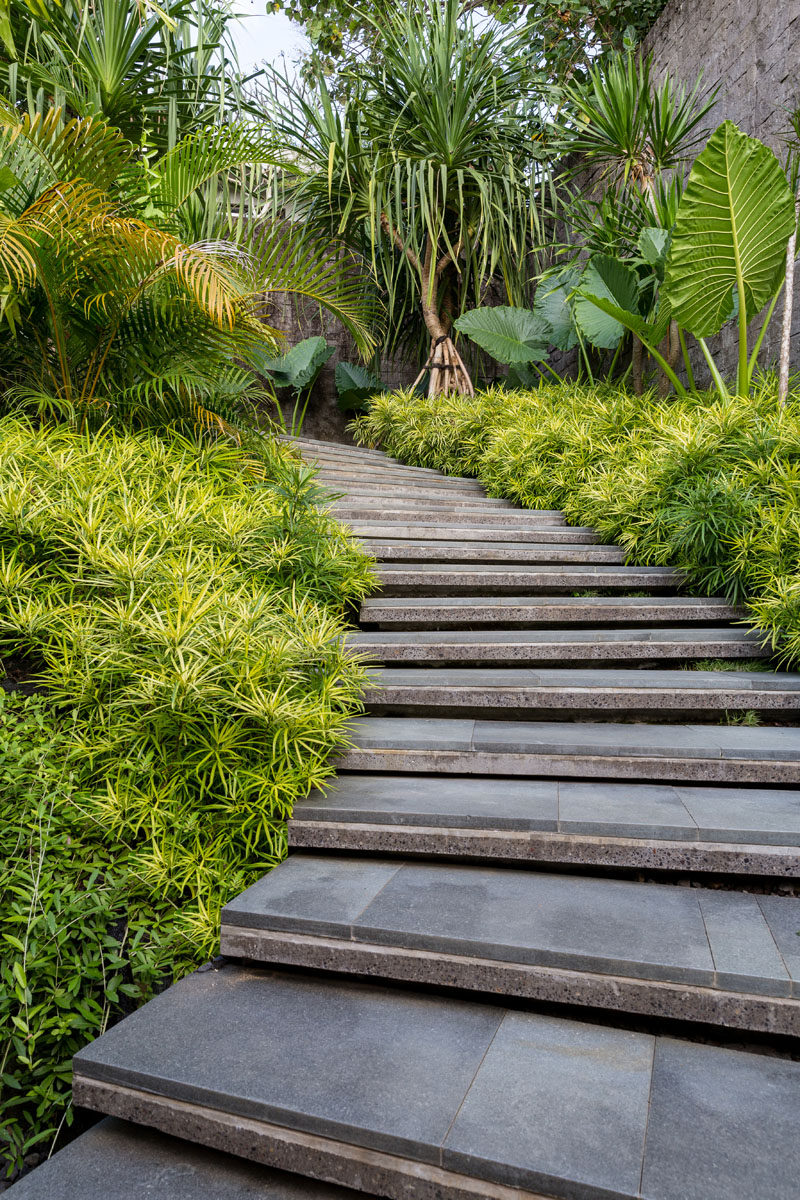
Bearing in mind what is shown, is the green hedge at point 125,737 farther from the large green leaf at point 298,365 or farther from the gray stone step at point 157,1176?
the large green leaf at point 298,365

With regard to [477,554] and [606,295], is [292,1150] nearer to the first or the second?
[477,554]

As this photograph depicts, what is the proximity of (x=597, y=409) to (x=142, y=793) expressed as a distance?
181 inches

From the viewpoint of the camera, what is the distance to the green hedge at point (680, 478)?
132 inches

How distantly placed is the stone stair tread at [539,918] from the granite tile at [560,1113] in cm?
14

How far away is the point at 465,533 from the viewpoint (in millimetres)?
4465

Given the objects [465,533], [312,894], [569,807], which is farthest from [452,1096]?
[465,533]

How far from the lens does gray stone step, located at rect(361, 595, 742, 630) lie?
136 inches

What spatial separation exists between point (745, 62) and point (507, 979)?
6613 mm

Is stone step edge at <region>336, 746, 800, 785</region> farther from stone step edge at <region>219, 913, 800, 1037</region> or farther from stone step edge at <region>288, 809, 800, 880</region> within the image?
stone step edge at <region>219, 913, 800, 1037</region>

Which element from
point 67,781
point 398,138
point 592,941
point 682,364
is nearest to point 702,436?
point 682,364

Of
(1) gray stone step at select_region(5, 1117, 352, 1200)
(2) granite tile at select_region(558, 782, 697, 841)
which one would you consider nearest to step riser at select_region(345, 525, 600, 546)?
(2) granite tile at select_region(558, 782, 697, 841)

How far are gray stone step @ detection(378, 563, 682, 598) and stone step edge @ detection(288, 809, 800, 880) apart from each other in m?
1.84

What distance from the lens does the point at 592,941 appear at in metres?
1.61

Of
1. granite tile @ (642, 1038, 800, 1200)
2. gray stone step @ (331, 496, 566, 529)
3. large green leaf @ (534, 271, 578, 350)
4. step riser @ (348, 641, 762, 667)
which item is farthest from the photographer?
large green leaf @ (534, 271, 578, 350)
